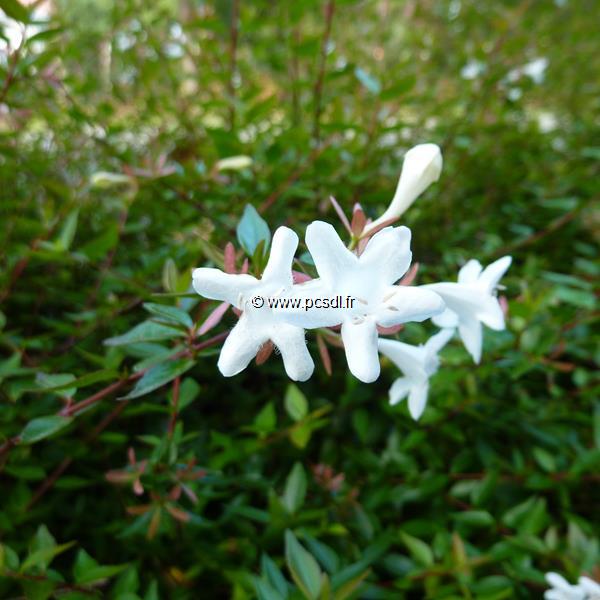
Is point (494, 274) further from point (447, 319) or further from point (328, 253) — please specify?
point (328, 253)

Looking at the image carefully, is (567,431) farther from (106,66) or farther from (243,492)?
(106,66)

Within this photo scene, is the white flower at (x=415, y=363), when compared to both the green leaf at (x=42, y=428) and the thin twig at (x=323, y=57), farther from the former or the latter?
the thin twig at (x=323, y=57)

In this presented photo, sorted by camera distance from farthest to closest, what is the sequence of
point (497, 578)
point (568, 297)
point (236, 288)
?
point (568, 297), point (497, 578), point (236, 288)

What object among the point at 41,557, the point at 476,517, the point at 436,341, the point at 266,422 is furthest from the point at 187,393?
the point at 476,517

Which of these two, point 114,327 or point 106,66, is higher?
point 106,66

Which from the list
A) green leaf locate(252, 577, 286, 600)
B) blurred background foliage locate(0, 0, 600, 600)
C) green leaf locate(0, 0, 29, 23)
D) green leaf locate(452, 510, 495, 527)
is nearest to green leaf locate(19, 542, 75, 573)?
blurred background foliage locate(0, 0, 600, 600)

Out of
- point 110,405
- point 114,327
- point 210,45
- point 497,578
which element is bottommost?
point 497,578

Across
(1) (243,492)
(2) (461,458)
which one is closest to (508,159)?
(2) (461,458)

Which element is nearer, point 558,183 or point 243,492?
point 243,492
